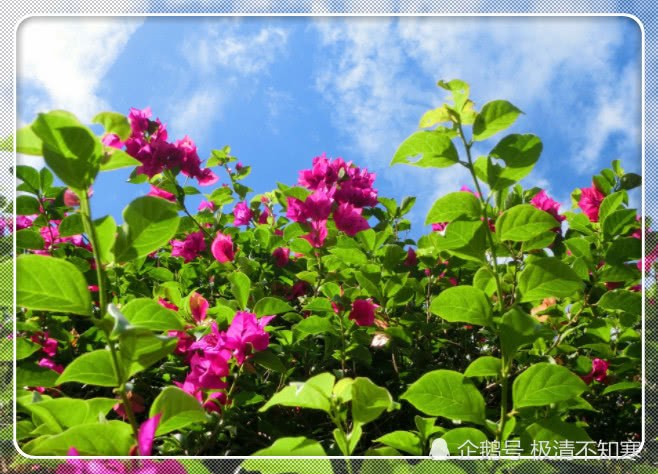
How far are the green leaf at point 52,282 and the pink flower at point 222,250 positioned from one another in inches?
28.5

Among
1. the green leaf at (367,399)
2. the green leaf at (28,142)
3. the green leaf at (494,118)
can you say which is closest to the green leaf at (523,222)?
the green leaf at (494,118)

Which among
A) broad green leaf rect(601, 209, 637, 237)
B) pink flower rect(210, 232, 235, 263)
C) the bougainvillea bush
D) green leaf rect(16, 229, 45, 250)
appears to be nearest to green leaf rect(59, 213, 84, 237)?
the bougainvillea bush

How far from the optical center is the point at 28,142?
1.92ft

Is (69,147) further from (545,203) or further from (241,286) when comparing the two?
(545,203)

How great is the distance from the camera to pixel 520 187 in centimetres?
140

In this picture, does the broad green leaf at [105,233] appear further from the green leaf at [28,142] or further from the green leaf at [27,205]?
the green leaf at [27,205]

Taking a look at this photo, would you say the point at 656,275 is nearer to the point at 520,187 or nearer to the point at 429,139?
the point at 520,187

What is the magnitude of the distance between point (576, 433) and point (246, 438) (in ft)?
1.78

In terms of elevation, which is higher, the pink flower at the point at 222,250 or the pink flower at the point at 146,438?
the pink flower at the point at 222,250

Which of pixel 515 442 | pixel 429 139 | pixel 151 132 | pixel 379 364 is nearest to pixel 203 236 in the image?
pixel 151 132

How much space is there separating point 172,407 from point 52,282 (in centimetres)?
17

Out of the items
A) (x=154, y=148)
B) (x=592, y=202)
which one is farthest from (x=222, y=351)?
(x=592, y=202)

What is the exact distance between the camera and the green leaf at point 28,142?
58cm

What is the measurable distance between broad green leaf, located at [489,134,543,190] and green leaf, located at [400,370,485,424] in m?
0.27
